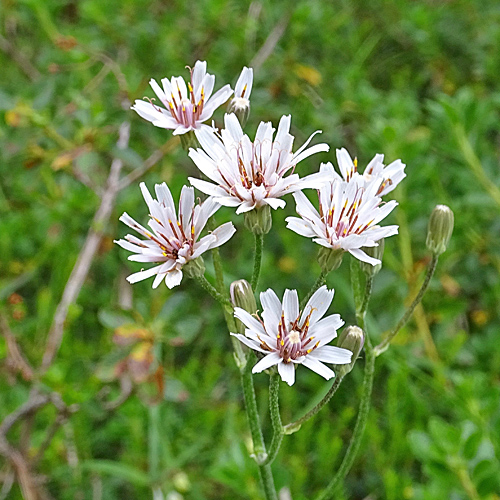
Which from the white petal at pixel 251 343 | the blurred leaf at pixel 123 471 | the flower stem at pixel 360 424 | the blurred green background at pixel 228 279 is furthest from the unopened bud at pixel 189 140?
the blurred leaf at pixel 123 471

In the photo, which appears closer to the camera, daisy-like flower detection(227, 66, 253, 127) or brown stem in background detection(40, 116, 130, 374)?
daisy-like flower detection(227, 66, 253, 127)

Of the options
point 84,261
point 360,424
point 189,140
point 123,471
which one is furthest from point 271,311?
point 84,261

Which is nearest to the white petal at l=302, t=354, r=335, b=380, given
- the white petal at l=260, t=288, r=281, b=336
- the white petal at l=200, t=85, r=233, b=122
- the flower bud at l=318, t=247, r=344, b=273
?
the white petal at l=260, t=288, r=281, b=336

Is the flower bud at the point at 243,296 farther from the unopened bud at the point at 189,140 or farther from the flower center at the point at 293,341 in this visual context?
the unopened bud at the point at 189,140

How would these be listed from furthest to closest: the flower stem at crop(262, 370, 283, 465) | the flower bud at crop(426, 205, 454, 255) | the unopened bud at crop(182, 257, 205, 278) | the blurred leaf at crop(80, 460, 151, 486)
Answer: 1. the blurred leaf at crop(80, 460, 151, 486)
2. the flower bud at crop(426, 205, 454, 255)
3. the unopened bud at crop(182, 257, 205, 278)
4. the flower stem at crop(262, 370, 283, 465)

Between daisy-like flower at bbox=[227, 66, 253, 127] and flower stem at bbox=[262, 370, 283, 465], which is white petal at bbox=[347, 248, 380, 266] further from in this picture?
daisy-like flower at bbox=[227, 66, 253, 127]

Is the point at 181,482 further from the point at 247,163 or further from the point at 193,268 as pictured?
the point at 247,163

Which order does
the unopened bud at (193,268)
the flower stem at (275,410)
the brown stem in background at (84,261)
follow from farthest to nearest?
the brown stem in background at (84,261) → the unopened bud at (193,268) → the flower stem at (275,410)

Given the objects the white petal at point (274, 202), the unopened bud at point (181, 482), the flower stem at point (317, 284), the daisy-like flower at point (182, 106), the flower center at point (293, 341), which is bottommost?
the unopened bud at point (181, 482)
